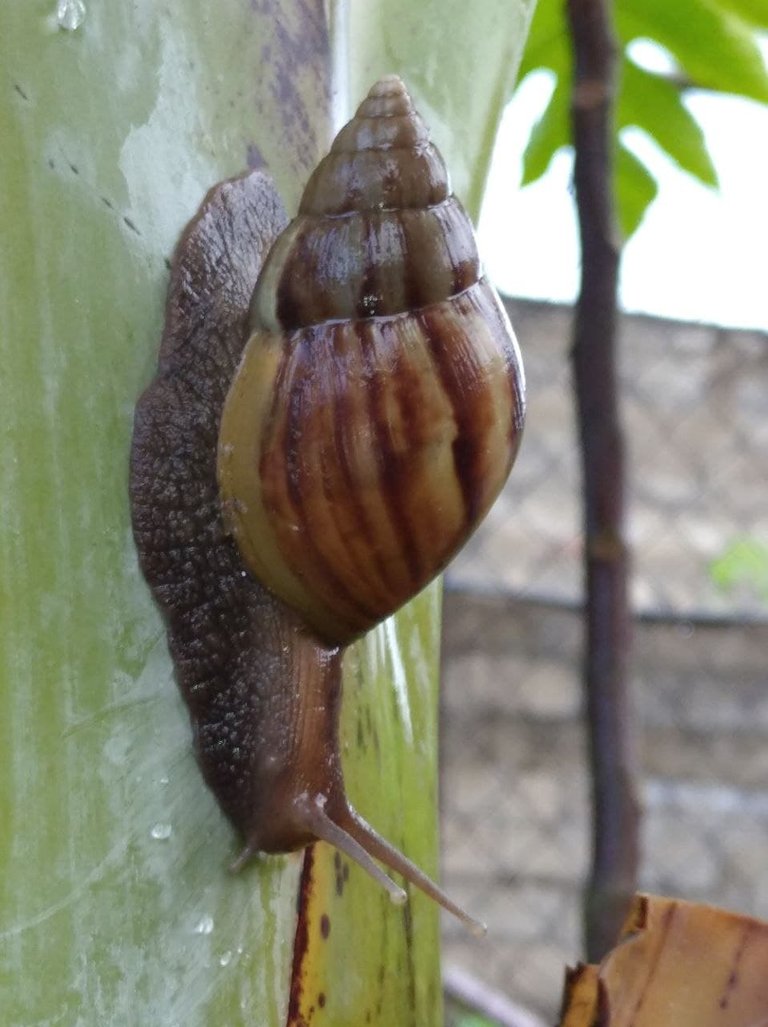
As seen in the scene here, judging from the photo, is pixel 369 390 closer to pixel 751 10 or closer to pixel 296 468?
pixel 296 468

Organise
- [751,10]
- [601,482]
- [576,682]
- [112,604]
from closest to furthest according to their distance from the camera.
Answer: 1. [112,604]
2. [601,482]
3. [751,10]
4. [576,682]

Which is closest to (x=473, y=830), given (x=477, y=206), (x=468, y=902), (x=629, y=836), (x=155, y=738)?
(x=468, y=902)

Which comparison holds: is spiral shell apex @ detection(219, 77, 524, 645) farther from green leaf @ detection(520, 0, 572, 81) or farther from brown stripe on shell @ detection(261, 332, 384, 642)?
green leaf @ detection(520, 0, 572, 81)

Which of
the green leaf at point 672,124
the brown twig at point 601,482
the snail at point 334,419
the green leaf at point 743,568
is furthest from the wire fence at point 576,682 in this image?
the snail at point 334,419

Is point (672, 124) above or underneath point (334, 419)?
above

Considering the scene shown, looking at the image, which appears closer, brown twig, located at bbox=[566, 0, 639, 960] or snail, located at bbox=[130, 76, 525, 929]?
snail, located at bbox=[130, 76, 525, 929]

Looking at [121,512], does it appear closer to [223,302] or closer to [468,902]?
[223,302]

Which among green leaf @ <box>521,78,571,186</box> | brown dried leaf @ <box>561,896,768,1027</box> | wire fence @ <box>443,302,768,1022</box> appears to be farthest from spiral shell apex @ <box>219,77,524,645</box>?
wire fence @ <box>443,302,768,1022</box>

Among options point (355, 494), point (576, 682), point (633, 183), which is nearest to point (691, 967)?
point (355, 494)
